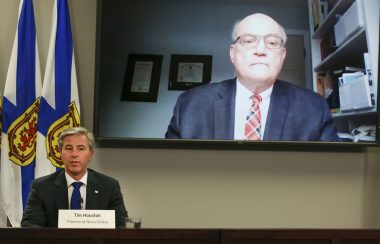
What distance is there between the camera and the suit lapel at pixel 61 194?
2.65 m

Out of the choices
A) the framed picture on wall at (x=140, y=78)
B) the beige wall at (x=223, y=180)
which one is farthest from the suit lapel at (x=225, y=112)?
the framed picture on wall at (x=140, y=78)

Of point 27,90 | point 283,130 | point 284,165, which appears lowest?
point 284,165

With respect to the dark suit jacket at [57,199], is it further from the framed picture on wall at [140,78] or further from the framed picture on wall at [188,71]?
the framed picture on wall at [188,71]

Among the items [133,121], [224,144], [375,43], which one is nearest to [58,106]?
[133,121]

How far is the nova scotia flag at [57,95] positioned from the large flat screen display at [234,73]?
0.62ft

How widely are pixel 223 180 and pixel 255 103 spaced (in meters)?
0.60

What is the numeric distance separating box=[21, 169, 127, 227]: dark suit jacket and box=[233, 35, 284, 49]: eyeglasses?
56.4 inches

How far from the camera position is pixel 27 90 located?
3508 millimetres

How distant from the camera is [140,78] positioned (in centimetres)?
356

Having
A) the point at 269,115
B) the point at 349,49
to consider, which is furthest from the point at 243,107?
the point at 349,49

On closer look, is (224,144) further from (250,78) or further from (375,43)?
(375,43)
